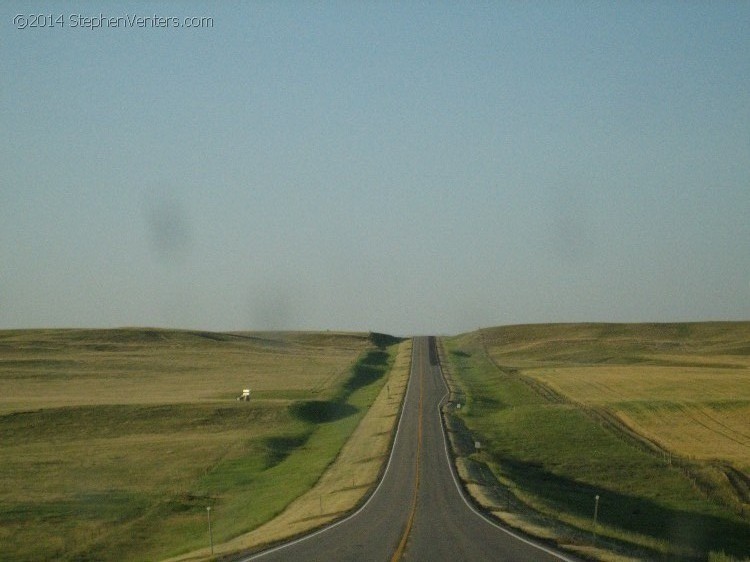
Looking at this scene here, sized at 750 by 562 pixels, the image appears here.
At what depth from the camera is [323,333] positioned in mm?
164000

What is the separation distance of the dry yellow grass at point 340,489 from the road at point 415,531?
0.86m

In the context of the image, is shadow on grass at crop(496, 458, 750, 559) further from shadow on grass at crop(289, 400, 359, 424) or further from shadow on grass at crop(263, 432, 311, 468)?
shadow on grass at crop(289, 400, 359, 424)

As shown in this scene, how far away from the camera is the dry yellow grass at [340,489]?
27875 mm

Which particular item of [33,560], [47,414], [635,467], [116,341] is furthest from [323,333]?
[33,560]

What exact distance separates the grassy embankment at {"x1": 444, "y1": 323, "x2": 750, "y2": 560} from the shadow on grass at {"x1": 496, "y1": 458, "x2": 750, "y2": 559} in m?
0.08

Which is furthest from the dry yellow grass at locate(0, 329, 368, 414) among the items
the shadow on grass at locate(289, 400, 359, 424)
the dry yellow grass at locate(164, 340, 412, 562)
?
the dry yellow grass at locate(164, 340, 412, 562)

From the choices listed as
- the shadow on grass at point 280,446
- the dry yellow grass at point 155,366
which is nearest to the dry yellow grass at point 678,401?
the shadow on grass at point 280,446

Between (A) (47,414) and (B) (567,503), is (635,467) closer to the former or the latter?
(B) (567,503)

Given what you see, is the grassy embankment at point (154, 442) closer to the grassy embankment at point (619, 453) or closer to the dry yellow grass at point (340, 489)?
the dry yellow grass at point (340, 489)

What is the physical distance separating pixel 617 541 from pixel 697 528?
29.7 ft

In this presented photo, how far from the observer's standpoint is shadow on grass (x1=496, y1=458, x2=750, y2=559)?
33094mm

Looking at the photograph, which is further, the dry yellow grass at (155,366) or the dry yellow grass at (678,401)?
the dry yellow grass at (155,366)

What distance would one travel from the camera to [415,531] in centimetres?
2670

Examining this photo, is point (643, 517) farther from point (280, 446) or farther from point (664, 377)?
point (664, 377)
